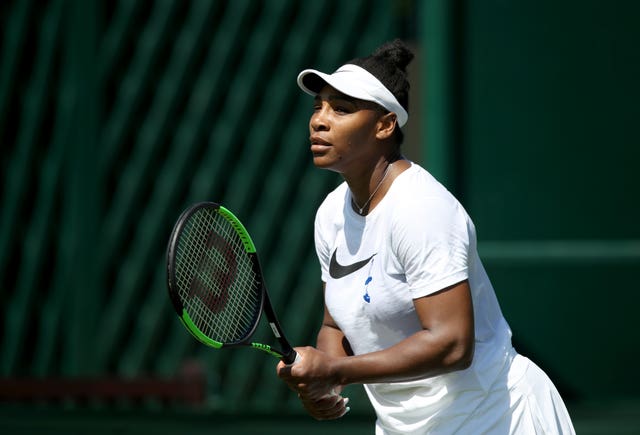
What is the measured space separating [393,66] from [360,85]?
0.53ft

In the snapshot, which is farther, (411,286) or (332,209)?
(332,209)

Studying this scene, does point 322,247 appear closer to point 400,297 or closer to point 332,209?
point 332,209

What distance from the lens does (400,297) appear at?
3.18 m

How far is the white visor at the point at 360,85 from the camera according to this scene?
10.6 ft

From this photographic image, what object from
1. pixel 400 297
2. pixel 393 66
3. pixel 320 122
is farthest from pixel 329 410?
pixel 393 66

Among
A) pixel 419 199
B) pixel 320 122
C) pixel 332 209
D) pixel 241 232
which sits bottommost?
pixel 241 232

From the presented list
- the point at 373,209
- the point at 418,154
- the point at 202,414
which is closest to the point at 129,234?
the point at 202,414

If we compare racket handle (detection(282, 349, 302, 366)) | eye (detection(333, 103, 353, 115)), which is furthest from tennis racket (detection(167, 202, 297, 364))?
eye (detection(333, 103, 353, 115))

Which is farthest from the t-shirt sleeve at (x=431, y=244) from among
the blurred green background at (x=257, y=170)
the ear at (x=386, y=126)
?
the blurred green background at (x=257, y=170)

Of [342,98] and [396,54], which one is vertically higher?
[396,54]

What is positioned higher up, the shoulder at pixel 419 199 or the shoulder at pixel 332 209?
the shoulder at pixel 419 199

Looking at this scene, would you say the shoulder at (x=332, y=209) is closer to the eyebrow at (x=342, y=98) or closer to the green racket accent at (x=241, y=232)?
the green racket accent at (x=241, y=232)

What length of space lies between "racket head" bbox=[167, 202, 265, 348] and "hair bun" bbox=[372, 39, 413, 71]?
24.2 inches

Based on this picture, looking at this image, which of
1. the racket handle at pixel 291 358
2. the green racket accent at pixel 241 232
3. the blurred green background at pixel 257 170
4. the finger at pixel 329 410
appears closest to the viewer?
the racket handle at pixel 291 358
